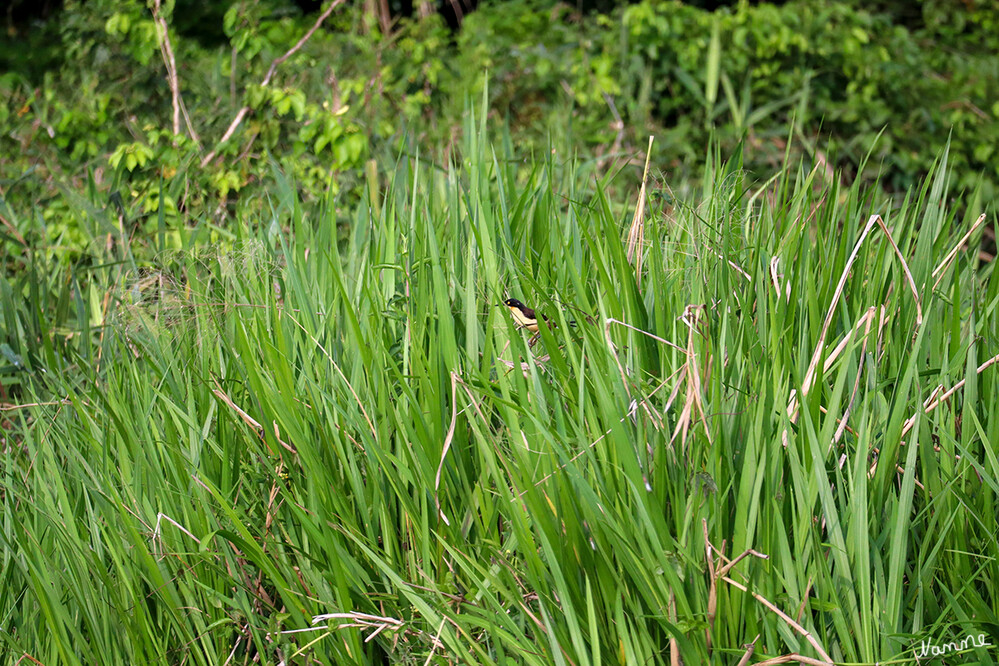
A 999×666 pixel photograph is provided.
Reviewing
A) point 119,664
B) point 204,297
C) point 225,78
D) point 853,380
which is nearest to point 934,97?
point 225,78

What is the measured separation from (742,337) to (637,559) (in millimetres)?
399

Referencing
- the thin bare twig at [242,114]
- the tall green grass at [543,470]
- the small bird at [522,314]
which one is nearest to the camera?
the tall green grass at [543,470]

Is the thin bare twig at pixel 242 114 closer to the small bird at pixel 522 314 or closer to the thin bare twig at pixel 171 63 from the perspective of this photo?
the thin bare twig at pixel 171 63

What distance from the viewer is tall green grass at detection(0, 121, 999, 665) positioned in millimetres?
Answer: 1108

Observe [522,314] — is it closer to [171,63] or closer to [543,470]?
[543,470]

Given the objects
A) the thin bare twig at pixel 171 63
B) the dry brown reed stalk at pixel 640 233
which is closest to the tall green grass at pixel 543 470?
the dry brown reed stalk at pixel 640 233

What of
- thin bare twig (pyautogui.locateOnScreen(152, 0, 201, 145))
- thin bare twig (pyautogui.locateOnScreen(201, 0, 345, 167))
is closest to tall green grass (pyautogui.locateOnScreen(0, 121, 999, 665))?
thin bare twig (pyautogui.locateOnScreen(201, 0, 345, 167))

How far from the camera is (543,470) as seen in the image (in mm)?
1236

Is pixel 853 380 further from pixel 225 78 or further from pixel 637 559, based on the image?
pixel 225 78

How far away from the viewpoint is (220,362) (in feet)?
5.16

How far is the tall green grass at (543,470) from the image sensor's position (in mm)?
1108

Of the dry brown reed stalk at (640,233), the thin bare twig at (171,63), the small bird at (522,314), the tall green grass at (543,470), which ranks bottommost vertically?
the tall green grass at (543,470)

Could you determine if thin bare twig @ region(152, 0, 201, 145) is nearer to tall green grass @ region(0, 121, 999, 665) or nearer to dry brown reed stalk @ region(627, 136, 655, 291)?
tall green grass @ region(0, 121, 999, 665)

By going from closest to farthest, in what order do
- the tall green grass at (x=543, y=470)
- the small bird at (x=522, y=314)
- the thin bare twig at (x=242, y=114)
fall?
the tall green grass at (x=543, y=470) < the small bird at (x=522, y=314) < the thin bare twig at (x=242, y=114)
